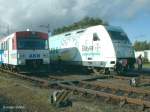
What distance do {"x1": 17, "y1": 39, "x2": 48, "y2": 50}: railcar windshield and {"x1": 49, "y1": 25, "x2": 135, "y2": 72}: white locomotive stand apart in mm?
2578

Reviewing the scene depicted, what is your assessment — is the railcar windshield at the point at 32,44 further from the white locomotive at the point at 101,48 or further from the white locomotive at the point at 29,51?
the white locomotive at the point at 101,48

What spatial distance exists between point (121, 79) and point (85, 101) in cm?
814

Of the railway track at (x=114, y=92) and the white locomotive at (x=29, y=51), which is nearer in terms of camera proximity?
the railway track at (x=114, y=92)

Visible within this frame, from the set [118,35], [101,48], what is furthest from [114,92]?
[118,35]

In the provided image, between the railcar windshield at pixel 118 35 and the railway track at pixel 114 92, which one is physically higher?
the railcar windshield at pixel 118 35

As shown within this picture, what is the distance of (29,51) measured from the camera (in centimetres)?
2225

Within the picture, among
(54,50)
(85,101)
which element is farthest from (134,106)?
(54,50)

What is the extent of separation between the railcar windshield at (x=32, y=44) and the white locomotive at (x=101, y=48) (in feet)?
8.46

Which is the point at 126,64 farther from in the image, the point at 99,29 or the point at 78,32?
the point at 78,32

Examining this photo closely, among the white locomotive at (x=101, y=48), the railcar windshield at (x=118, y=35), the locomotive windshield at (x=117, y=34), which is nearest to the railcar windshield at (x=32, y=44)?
the white locomotive at (x=101, y=48)

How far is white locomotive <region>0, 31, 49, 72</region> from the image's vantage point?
72.3 ft

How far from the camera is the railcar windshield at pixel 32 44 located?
22.2m

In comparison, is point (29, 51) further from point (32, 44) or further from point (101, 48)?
point (101, 48)

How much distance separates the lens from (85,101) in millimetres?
11156
